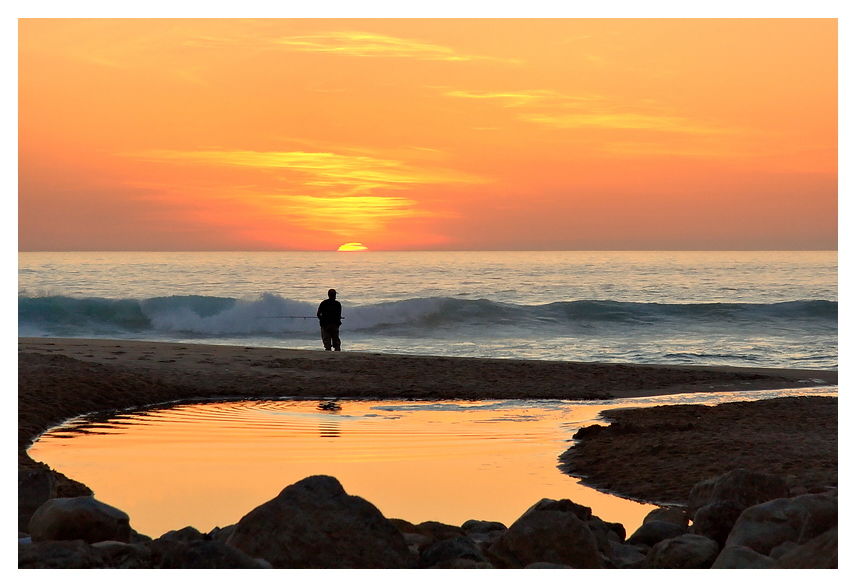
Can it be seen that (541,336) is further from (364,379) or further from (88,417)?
(88,417)

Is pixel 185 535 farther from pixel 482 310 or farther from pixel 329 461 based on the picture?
pixel 482 310

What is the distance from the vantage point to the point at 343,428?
11.0m

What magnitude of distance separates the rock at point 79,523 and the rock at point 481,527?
2.46 m

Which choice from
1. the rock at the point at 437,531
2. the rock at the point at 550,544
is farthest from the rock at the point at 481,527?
the rock at the point at 550,544

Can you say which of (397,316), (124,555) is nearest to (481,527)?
(124,555)

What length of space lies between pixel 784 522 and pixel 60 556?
4508 mm

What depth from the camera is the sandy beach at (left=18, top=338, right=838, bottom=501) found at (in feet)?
28.9

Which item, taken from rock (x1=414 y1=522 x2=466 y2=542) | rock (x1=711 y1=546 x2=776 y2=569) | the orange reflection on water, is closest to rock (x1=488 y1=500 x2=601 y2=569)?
rock (x1=414 y1=522 x2=466 y2=542)

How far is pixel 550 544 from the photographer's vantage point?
5422mm

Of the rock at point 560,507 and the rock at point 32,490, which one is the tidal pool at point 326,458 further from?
the rock at point 560,507

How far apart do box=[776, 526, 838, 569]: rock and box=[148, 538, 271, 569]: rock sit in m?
3.08

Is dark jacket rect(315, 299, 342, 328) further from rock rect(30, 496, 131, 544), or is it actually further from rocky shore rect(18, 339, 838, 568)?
rock rect(30, 496, 131, 544)

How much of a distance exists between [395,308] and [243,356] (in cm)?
2568

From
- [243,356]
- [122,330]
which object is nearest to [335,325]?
[243,356]
